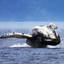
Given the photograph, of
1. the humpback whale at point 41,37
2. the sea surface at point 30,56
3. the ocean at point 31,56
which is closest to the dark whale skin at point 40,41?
the humpback whale at point 41,37

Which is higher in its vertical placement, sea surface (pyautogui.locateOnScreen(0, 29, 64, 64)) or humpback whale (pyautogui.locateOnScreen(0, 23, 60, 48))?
humpback whale (pyautogui.locateOnScreen(0, 23, 60, 48))

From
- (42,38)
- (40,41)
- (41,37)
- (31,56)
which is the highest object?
(41,37)

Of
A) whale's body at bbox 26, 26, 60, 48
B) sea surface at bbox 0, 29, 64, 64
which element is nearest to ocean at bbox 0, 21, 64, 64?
sea surface at bbox 0, 29, 64, 64

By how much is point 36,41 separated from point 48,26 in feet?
12.3

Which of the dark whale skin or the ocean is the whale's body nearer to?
the dark whale skin

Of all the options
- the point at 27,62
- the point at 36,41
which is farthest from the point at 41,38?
the point at 27,62

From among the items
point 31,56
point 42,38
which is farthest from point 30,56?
point 42,38

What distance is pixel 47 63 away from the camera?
3769 cm

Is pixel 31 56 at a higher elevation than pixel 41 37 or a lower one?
lower

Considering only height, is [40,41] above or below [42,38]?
below

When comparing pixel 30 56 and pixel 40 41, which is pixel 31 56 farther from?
pixel 40 41

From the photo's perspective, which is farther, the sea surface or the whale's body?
the whale's body

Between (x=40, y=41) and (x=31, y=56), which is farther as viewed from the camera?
(x=40, y=41)

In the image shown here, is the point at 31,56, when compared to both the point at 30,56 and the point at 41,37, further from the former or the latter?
the point at 41,37
